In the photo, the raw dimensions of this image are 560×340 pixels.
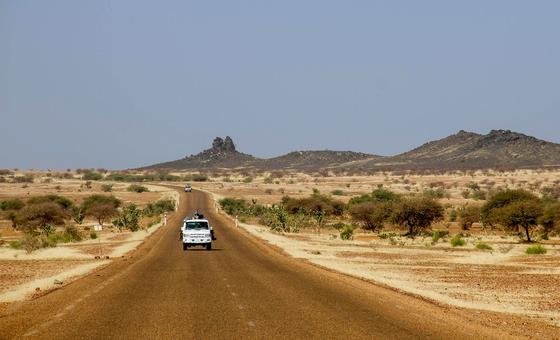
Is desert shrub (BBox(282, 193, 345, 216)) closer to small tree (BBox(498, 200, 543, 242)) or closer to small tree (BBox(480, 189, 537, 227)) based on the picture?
small tree (BBox(480, 189, 537, 227))

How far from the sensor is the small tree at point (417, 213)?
227ft

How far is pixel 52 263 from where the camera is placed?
40.3 m

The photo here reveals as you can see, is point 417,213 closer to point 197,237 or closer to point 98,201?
point 197,237

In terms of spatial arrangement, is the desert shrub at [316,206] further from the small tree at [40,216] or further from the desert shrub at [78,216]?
the small tree at [40,216]

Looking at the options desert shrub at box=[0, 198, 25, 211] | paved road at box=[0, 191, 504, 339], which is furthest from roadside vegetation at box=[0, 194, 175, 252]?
paved road at box=[0, 191, 504, 339]

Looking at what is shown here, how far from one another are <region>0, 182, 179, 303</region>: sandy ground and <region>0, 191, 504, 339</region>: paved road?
1.09 meters

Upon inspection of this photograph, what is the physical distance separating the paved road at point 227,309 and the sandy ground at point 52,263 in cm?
109

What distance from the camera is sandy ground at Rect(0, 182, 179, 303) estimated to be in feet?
88.5

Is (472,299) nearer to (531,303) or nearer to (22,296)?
(531,303)

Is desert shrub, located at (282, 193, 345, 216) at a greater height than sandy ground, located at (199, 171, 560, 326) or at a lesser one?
greater

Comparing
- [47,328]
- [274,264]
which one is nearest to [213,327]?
[47,328]

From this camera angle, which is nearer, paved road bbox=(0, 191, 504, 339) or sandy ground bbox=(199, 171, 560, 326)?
paved road bbox=(0, 191, 504, 339)

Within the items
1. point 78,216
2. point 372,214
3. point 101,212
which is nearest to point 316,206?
point 372,214

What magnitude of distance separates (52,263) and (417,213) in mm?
36763
